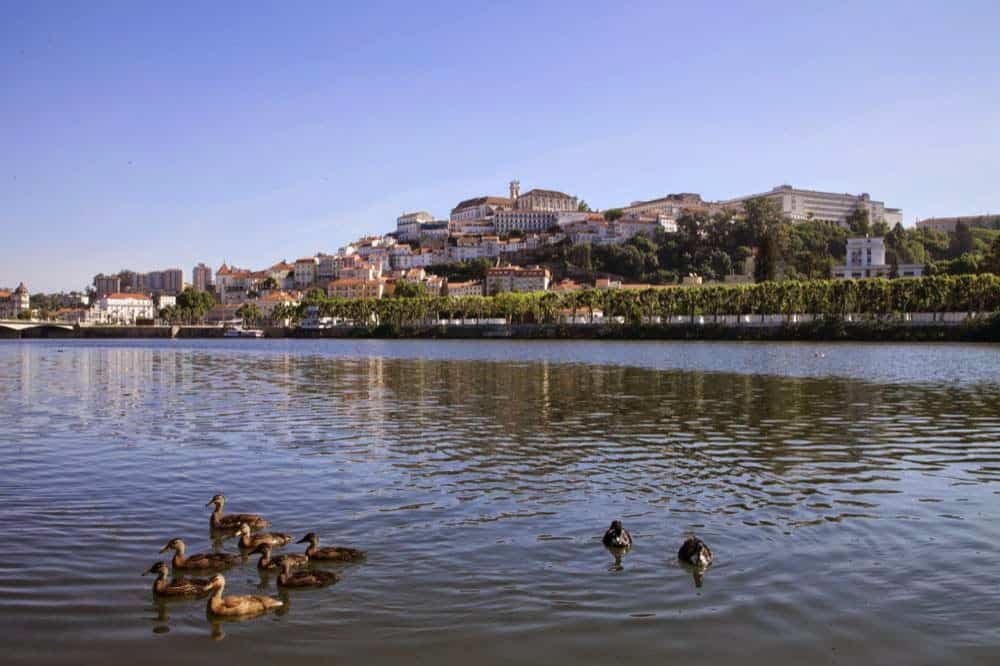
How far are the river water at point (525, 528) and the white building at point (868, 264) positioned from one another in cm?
15490

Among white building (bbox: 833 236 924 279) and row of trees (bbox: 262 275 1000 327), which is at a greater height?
white building (bbox: 833 236 924 279)

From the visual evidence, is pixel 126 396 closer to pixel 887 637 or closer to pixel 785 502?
pixel 785 502

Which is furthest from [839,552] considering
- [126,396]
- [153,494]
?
[126,396]

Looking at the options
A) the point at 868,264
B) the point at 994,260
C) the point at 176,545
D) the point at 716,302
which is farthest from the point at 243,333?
the point at 176,545

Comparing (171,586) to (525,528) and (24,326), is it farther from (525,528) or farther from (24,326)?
(24,326)

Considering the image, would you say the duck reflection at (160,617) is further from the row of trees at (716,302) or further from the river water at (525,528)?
the row of trees at (716,302)

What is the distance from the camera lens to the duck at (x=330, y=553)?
11047 millimetres

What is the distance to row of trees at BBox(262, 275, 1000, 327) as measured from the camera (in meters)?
99.8

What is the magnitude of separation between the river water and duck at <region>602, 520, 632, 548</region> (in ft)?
0.49

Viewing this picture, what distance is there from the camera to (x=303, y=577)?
1036 cm

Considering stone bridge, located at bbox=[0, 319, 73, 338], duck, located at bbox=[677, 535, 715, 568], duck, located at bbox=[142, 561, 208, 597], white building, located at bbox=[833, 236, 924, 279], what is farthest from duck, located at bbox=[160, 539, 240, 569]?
stone bridge, located at bbox=[0, 319, 73, 338]

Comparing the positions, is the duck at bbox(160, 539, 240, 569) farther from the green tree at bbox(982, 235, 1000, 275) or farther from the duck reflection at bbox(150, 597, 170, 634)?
the green tree at bbox(982, 235, 1000, 275)

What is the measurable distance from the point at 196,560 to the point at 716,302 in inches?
4481

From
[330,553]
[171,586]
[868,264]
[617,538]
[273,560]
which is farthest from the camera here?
[868,264]
